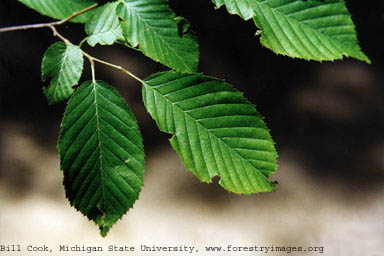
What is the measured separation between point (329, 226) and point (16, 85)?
1.49 meters

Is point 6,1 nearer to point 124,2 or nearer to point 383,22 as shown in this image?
point 124,2

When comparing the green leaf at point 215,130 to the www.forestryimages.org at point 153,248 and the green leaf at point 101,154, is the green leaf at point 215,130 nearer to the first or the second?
the green leaf at point 101,154

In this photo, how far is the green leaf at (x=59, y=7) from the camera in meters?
0.68

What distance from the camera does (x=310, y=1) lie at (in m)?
0.47

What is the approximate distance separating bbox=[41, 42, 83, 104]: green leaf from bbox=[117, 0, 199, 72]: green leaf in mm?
114

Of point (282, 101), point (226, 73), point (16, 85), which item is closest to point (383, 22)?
point (282, 101)

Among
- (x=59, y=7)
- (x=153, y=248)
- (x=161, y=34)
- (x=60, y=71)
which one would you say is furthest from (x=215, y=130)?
(x=153, y=248)

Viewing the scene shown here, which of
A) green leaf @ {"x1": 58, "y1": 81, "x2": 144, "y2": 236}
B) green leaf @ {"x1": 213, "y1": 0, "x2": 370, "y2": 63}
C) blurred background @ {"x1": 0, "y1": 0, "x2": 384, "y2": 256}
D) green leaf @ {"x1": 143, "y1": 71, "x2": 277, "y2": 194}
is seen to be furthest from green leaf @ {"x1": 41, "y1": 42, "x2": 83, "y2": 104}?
blurred background @ {"x1": 0, "y1": 0, "x2": 384, "y2": 256}

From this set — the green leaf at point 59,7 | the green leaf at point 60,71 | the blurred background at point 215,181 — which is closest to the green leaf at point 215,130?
the green leaf at point 60,71

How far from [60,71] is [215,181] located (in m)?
1.06

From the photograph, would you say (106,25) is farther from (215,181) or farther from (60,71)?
(215,181)

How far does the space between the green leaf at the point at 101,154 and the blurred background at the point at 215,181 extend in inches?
35.8

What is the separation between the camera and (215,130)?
557 millimetres

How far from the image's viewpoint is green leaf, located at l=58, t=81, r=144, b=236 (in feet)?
1.82
